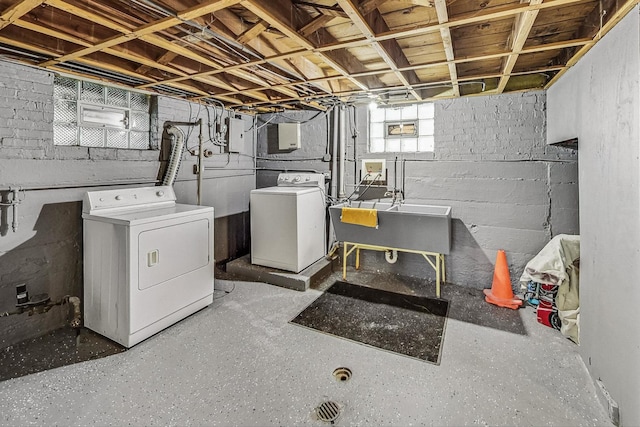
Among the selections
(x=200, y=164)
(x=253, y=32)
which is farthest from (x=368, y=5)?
(x=200, y=164)

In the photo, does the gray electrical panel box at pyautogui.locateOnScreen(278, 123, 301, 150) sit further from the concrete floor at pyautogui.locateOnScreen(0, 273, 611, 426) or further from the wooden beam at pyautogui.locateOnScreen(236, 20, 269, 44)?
the concrete floor at pyautogui.locateOnScreen(0, 273, 611, 426)

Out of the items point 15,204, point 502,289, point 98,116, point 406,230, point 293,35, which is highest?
point 293,35

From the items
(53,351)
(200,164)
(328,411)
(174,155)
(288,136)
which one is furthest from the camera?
(288,136)

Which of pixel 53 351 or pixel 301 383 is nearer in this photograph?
pixel 301 383

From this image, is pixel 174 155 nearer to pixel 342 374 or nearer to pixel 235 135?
pixel 235 135

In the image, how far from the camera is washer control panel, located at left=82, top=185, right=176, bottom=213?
2.66 meters

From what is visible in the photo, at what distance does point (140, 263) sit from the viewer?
7.88 ft

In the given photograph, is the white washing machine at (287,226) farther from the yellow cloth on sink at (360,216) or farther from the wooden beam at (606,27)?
the wooden beam at (606,27)

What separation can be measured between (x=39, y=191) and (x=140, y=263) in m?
1.03

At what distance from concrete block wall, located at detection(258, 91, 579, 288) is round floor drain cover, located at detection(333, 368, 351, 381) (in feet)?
6.70

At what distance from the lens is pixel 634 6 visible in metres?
1.56

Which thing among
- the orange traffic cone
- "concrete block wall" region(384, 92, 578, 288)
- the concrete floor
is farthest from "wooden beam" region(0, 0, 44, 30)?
the orange traffic cone

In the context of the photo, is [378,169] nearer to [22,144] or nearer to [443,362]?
[443,362]

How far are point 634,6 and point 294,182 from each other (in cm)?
328
